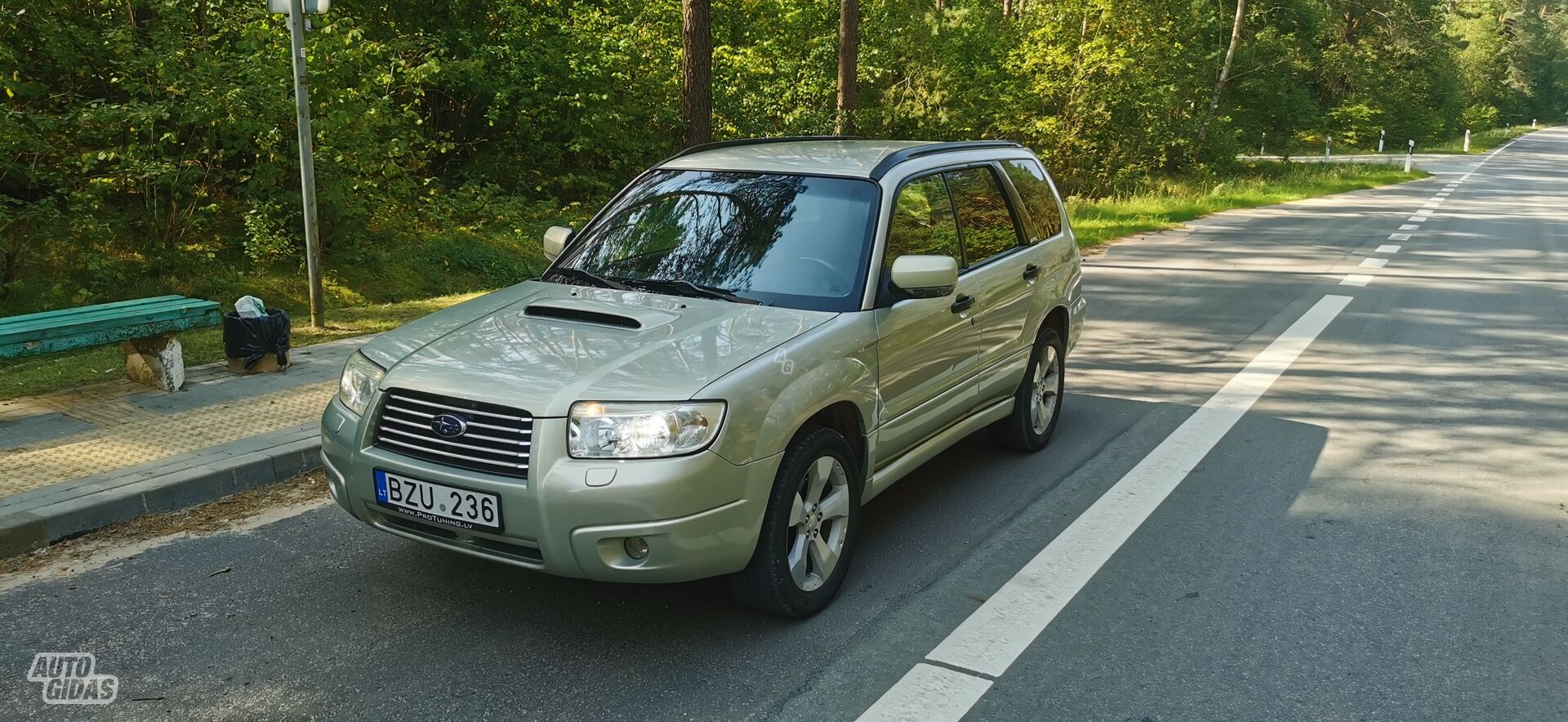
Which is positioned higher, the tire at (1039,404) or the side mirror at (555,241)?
the side mirror at (555,241)

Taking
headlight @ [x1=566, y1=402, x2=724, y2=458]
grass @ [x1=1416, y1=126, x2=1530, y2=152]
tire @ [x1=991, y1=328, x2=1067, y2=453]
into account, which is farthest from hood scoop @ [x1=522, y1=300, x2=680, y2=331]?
grass @ [x1=1416, y1=126, x2=1530, y2=152]

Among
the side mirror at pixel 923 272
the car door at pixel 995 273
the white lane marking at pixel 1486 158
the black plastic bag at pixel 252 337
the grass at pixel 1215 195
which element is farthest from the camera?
the white lane marking at pixel 1486 158

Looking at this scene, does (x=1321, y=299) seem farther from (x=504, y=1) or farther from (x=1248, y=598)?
(x=504, y=1)

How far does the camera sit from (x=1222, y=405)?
753cm

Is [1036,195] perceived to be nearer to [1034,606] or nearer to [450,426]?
[1034,606]

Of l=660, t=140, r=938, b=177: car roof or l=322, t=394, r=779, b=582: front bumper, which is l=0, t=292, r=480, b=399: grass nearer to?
l=660, t=140, r=938, b=177: car roof

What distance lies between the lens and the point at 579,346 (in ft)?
13.3

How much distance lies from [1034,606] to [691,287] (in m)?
1.84

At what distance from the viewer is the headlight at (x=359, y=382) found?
163 inches

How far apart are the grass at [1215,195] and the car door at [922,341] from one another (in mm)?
12497

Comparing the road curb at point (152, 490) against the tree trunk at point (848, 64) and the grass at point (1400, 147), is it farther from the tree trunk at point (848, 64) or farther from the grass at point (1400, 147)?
the grass at point (1400, 147)

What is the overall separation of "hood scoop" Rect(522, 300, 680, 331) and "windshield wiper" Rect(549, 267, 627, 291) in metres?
0.25

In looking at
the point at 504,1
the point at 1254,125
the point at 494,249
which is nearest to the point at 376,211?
the point at 494,249

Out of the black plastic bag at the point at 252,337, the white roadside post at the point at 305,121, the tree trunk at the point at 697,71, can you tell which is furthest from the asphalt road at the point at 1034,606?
the tree trunk at the point at 697,71
